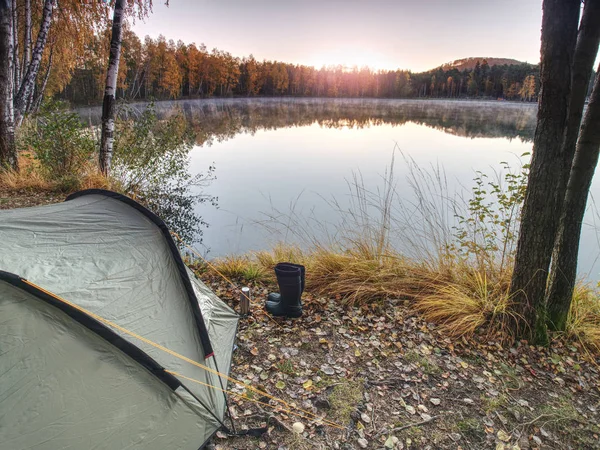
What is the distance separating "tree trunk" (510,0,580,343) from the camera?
265 centimetres

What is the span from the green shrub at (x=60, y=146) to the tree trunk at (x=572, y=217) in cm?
834

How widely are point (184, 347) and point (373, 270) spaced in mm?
2738

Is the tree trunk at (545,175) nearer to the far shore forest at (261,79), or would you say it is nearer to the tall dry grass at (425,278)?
the tall dry grass at (425,278)

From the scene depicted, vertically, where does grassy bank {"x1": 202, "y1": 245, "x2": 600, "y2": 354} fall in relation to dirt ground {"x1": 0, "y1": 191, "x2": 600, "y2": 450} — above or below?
above

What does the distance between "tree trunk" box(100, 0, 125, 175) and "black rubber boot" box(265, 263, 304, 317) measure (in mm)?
5215

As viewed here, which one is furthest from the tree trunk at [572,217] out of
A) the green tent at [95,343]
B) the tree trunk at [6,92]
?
the tree trunk at [6,92]

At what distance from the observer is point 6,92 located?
21.9ft

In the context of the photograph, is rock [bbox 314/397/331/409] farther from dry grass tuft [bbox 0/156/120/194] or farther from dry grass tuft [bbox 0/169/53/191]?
dry grass tuft [bbox 0/169/53/191]

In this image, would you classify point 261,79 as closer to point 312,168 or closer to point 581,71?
point 312,168

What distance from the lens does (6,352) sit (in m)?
1.81

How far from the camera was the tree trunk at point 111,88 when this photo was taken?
20.8 feet

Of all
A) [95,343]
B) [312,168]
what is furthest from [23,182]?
[312,168]

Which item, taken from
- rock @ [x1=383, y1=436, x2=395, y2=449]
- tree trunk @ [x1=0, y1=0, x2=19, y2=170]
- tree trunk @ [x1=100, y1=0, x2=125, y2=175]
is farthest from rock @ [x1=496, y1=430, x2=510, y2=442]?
tree trunk @ [x1=0, y1=0, x2=19, y2=170]

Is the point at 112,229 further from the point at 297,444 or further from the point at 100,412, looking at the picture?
the point at 297,444
